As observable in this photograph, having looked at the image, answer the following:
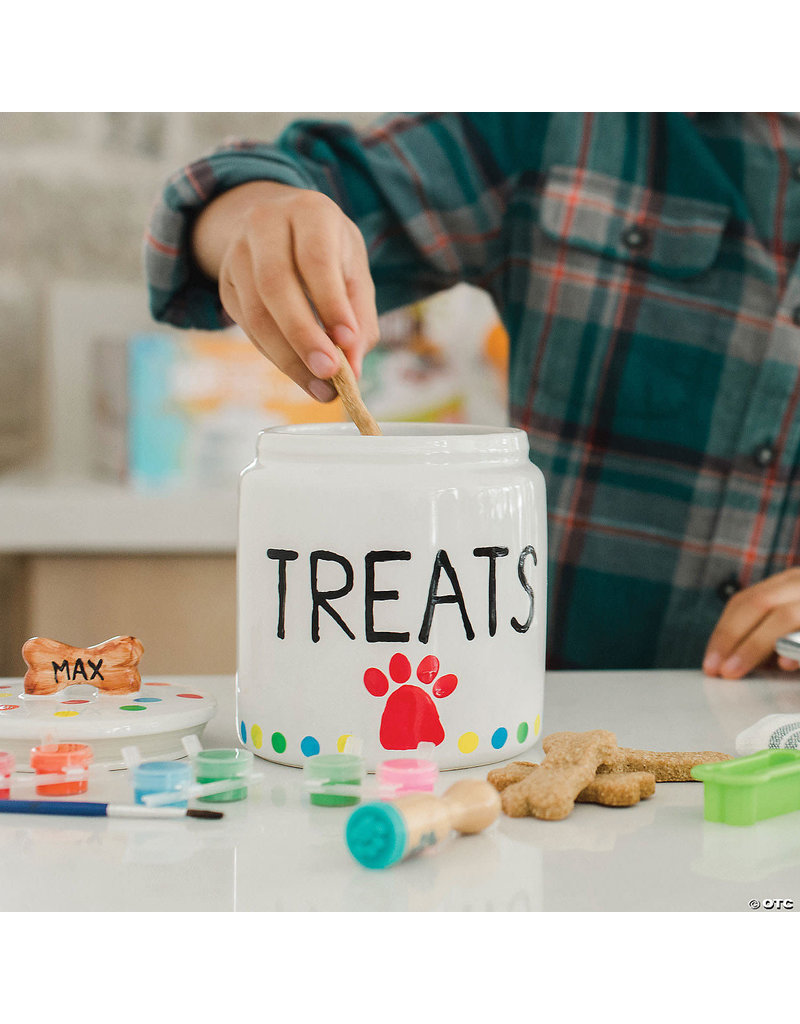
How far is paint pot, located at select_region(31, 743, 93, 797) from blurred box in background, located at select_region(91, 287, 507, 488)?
1189 millimetres

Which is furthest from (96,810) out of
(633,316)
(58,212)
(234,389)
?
(58,212)

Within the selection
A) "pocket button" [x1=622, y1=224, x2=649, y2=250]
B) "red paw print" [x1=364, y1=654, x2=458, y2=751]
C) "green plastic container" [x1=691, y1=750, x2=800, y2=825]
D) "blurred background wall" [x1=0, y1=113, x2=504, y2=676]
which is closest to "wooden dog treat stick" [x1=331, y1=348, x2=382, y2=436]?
"red paw print" [x1=364, y1=654, x2=458, y2=751]

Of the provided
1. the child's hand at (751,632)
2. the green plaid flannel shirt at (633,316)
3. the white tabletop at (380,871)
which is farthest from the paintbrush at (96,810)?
the green plaid flannel shirt at (633,316)

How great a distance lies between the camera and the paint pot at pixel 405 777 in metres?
0.44

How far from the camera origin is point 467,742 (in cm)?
49

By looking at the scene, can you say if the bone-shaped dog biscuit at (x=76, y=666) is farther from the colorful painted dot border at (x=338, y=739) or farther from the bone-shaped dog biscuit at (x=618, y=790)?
the bone-shaped dog biscuit at (x=618, y=790)

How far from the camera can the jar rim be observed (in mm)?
484

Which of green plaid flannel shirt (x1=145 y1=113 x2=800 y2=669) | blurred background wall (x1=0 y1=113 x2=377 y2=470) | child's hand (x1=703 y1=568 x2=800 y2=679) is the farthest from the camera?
blurred background wall (x1=0 y1=113 x2=377 y2=470)

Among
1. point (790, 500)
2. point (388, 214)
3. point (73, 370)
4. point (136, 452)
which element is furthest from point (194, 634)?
point (790, 500)

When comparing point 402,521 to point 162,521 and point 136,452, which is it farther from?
point 136,452

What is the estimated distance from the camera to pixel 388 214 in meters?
1.00

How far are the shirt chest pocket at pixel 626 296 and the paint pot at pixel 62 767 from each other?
2.31 feet

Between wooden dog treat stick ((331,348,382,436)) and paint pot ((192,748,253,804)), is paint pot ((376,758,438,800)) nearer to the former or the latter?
paint pot ((192,748,253,804))

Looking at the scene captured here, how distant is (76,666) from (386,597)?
178 mm
